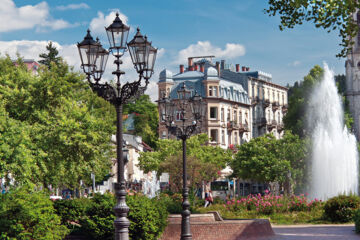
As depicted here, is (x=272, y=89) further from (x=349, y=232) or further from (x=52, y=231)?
(x=52, y=231)

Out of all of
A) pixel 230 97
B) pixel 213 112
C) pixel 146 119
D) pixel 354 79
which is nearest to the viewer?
pixel 213 112

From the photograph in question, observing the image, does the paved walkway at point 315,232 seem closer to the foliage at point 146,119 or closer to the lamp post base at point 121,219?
the lamp post base at point 121,219

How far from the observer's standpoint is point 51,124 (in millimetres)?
30891

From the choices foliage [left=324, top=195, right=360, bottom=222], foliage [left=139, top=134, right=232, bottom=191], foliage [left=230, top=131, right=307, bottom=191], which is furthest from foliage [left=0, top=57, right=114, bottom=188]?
foliage [left=230, top=131, right=307, bottom=191]

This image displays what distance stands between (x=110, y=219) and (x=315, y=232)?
9.74 metres

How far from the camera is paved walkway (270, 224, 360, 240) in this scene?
23.6 meters

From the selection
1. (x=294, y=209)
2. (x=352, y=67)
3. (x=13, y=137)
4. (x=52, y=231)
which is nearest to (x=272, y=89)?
(x=352, y=67)

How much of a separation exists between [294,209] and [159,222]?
1456cm

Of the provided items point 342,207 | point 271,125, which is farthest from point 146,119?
point 342,207

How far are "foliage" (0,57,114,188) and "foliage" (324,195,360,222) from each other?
11248mm

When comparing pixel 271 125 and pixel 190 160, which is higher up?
pixel 271 125

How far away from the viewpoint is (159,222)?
20.6 m

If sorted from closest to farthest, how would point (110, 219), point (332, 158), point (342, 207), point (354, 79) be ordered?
point (110, 219)
point (342, 207)
point (332, 158)
point (354, 79)

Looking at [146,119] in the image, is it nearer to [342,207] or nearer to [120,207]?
[342,207]
